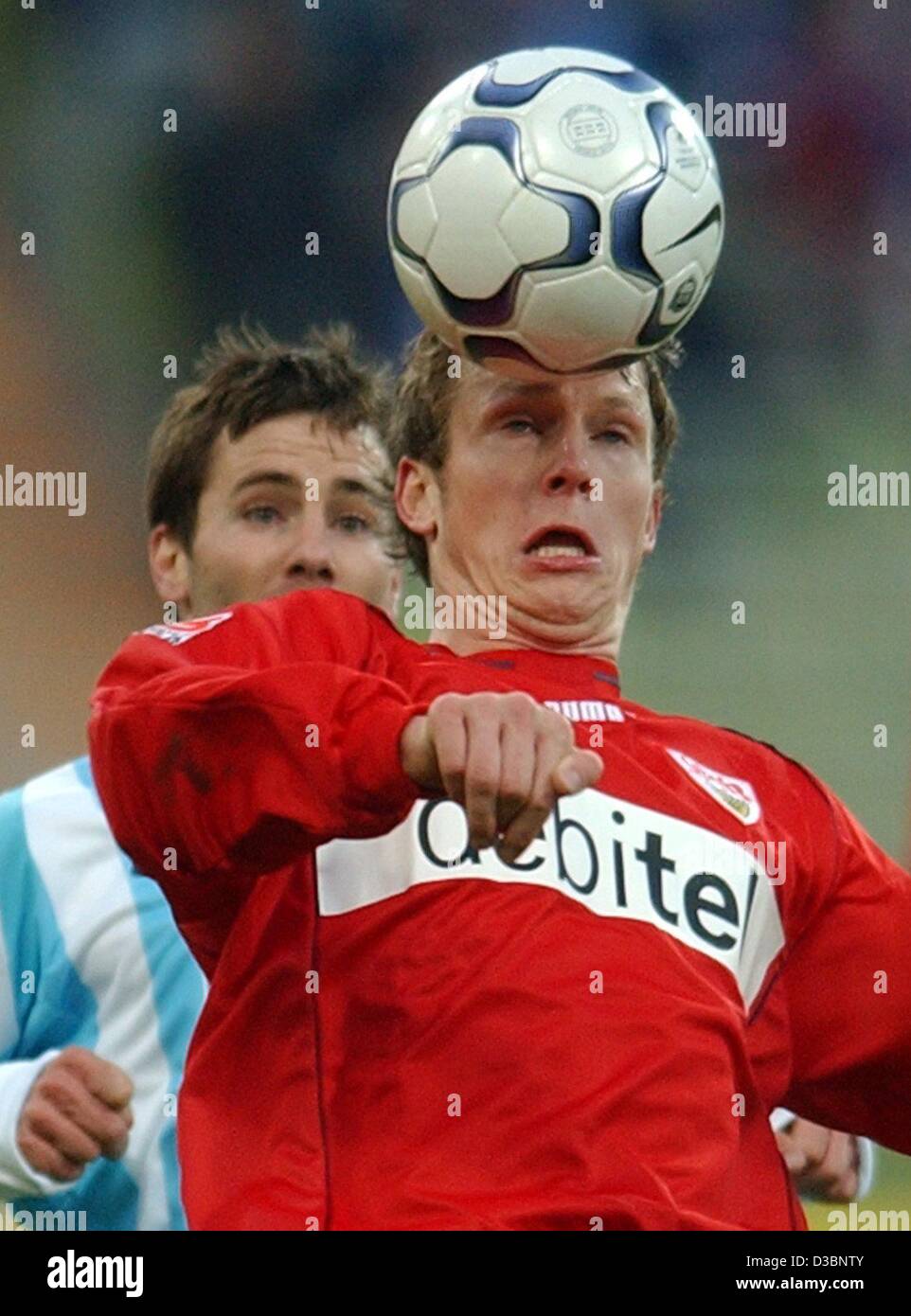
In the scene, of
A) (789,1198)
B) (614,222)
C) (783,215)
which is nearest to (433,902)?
(789,1198)

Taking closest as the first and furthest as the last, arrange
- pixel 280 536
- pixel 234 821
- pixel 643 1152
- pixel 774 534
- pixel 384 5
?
pixel 234 821
pixel 643 1152
pixel 280 536
pixel 774 534
pixel 384 5

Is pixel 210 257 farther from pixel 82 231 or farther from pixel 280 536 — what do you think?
pixel 280 536

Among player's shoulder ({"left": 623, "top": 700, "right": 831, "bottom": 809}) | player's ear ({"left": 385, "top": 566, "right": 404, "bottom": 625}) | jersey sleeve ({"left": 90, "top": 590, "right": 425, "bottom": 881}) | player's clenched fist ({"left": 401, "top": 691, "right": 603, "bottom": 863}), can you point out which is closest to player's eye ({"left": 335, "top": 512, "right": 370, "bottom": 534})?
player's ear ({"left": 385, "top": 566, "right": 404, "bottom": 625})

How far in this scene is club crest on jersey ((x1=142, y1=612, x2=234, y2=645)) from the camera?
8.40 ft

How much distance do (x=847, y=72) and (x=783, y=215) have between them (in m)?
0.45

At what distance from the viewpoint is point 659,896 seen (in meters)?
2.71

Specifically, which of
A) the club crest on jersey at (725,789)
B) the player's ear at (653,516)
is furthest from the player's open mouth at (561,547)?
the club crest on jersey at (725,789)

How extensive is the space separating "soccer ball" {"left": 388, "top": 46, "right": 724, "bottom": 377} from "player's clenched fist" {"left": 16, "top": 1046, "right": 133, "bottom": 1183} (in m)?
1.28

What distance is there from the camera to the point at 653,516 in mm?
3111

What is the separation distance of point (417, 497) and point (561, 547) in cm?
27

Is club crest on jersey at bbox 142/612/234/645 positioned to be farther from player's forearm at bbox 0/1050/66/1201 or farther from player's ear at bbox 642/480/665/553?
player's forearm at bbox 0/1050/66/1201

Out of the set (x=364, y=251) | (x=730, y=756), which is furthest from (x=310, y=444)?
(x=364, y=251)

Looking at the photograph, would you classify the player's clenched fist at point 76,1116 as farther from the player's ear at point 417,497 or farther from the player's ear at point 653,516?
the player's ear at point 653,516

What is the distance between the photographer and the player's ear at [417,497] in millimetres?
3029
